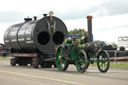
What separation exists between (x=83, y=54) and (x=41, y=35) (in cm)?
626

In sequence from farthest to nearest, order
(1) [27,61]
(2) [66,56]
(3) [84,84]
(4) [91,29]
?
(1) [27,61]
(2) [66,56]
(4) [91,29]
(3) [84,84]

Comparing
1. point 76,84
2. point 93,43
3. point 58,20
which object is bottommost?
point 76,84

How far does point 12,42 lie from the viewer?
23.7m

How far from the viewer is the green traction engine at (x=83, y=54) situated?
15.5 metres

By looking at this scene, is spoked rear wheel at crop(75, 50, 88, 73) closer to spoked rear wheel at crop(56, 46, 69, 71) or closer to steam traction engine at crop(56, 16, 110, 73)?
steam traction engine at crop(56, 16, 110, 73)

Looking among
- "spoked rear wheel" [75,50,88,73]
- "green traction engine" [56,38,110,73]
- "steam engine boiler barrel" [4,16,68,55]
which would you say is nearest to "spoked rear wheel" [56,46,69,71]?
"green traction engine" [56,38,110,73]

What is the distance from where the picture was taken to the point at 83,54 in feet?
51.6

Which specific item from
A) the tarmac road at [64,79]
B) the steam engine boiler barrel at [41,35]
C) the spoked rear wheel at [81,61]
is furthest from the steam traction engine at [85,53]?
the steam engine boiler barrel at [41,35]

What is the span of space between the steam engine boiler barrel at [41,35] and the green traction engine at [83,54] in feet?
10.7

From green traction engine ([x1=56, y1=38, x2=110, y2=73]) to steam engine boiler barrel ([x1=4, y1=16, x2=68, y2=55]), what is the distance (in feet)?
10.7

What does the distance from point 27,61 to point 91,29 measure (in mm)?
8359

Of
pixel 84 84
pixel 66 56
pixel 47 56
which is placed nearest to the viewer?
→ pixel 84 84

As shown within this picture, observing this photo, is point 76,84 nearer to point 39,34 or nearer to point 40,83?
point 40,83

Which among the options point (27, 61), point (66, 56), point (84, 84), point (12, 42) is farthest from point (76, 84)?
point (12, 42)
